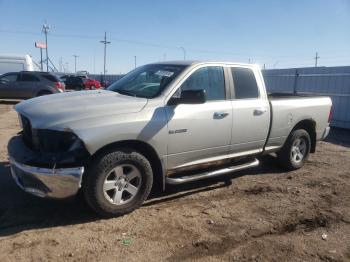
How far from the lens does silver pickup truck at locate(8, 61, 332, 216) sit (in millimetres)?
4125

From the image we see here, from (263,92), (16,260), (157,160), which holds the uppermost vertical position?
(263,92)

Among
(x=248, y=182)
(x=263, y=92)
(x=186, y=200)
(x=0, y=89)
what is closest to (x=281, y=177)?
(x=248, y=182)

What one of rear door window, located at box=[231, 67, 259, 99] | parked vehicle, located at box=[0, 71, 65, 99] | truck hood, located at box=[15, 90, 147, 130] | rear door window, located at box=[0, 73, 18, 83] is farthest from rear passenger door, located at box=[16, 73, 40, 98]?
rear door window, located at box=[231, 67, 259, 99]

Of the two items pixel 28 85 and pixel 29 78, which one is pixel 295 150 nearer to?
Answer: pixel 28 85

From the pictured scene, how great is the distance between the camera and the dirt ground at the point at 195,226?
12.5ft

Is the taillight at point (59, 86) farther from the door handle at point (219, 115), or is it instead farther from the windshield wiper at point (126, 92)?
the door handle at point (219, 115)

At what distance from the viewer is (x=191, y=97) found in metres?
4.75

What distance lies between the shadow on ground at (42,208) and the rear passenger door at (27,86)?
13164 millimetres

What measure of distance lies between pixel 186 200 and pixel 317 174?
291 cm

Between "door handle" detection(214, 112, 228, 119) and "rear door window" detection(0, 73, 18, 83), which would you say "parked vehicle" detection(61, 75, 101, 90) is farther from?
"door handle" detection(214, 112, 228, 119)

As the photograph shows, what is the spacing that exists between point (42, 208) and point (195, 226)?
1.88 m

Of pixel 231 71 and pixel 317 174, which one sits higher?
pixel 231 71

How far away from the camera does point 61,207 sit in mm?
4766

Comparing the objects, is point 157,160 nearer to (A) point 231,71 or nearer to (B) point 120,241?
(B) point 120,241
